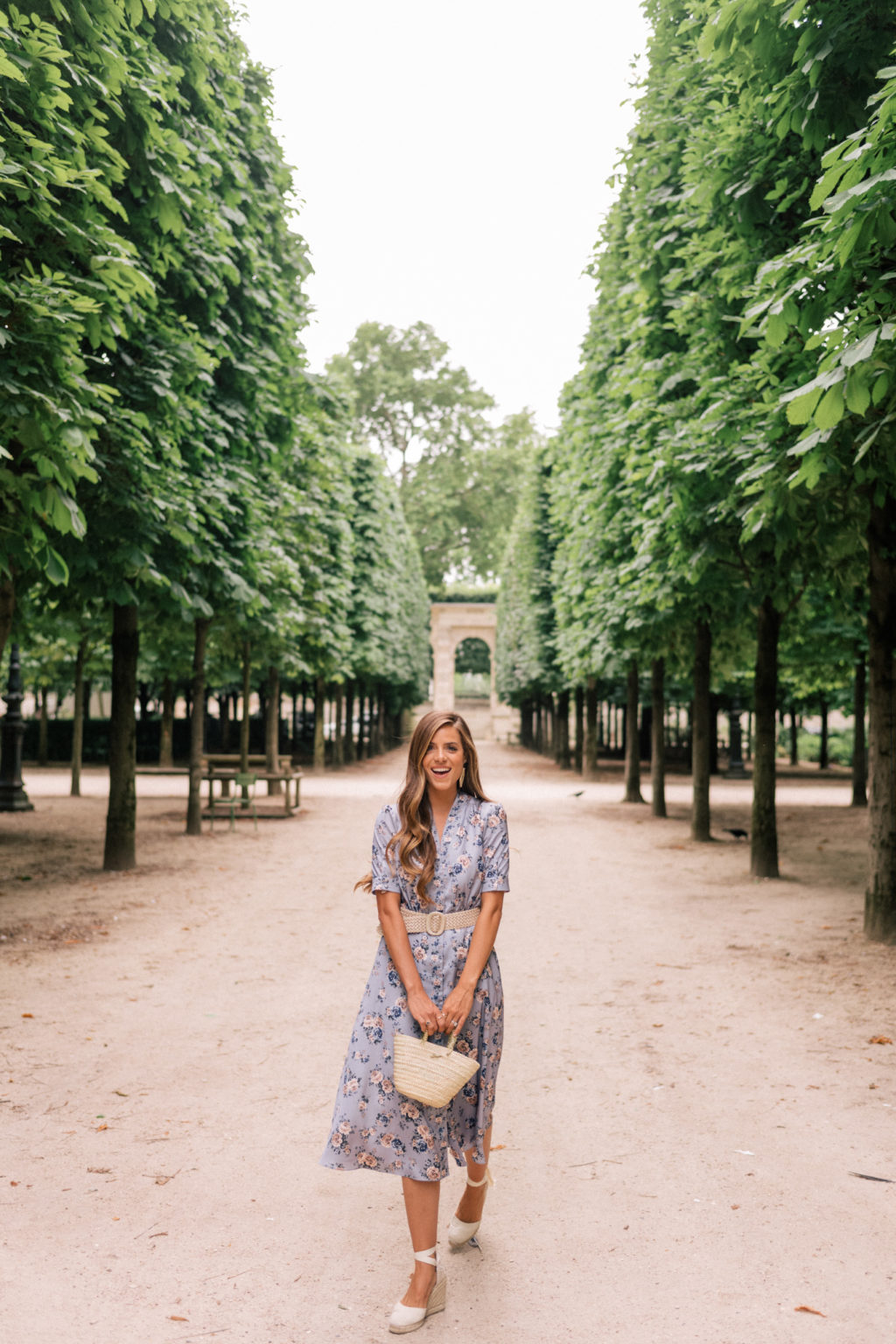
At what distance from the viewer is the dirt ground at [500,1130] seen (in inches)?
128

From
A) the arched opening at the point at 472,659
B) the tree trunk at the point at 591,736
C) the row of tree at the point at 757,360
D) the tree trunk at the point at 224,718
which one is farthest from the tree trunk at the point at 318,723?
the arched opening at the point at 472,659

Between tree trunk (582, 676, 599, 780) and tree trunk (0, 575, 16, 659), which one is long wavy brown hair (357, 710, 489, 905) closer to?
tree trunk (0, 575, 16, 659)

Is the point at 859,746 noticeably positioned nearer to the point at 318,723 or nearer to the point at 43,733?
the point at 318,723

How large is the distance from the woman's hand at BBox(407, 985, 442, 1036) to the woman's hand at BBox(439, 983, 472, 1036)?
0.02m

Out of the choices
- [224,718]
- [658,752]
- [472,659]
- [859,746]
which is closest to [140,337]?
[658,752]

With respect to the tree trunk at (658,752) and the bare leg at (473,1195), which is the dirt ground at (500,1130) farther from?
the tree trunk at (658,752)

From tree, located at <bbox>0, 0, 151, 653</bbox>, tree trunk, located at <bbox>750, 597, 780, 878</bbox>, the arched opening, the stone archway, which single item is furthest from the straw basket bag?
the arched opening

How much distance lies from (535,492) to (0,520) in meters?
29.9

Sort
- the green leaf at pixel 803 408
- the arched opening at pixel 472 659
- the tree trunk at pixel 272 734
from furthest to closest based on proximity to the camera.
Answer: the arched opening at pixel 472 659 < the tree trunk at pixel 272 734 < the green leaf at pixel 803 408

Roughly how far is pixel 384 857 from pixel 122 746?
924 cm

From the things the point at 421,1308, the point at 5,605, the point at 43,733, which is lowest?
the point at 421,1308

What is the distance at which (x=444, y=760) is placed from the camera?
3.45 meters

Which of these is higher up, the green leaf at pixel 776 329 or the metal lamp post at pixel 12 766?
the green leaf at pixel 776 329

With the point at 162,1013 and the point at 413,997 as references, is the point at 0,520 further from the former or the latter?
the point at 413,997
